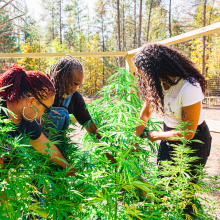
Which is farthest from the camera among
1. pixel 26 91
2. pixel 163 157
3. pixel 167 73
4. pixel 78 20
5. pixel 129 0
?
pixel 78 20

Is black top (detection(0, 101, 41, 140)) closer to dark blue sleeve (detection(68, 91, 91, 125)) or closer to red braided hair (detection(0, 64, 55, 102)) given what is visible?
red braided hair (detection(0, 64, 55, 102))

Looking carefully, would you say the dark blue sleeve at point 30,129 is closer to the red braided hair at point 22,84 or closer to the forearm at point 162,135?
the red braided hair at point 22,84

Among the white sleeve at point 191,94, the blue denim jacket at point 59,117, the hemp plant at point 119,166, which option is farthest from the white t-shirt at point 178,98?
the blue denim jacket at point 59,117

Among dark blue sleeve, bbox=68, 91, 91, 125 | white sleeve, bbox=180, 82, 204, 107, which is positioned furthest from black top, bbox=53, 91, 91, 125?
white sleeve, bbox=180, 82, 204, 107

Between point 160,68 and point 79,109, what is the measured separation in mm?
820

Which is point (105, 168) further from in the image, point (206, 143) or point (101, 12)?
point (101, 12)

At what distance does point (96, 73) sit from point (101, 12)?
21.3 feet

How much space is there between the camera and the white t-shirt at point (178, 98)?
1229mm

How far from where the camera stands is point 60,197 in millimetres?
890

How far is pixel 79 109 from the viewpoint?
1663 mm

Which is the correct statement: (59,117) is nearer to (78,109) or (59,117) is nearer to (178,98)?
(78,109)

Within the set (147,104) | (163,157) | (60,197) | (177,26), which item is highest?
(177,26)

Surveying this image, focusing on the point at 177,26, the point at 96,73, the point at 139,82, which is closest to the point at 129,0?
the point at 177,26

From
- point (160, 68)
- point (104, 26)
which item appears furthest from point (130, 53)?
point (104, 26)
